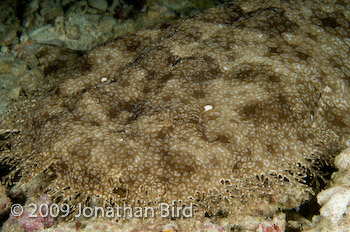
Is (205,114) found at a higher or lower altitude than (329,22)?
lower

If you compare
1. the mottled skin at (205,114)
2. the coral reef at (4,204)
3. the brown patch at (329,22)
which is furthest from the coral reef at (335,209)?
the coral reef at (4,204)

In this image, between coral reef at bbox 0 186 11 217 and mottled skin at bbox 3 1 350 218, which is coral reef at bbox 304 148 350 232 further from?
coral reef at bbox 0 186 11 217

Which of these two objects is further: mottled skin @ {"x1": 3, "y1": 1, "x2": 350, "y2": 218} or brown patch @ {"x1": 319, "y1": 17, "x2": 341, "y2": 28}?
brown patch @ {"x1": 319, "y1": 17, "x2": 341, "y2": 28}

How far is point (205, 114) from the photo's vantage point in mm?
3830

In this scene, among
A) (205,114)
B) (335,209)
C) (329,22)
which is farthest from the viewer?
(329,22)

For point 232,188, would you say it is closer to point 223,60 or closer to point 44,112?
point 223,60

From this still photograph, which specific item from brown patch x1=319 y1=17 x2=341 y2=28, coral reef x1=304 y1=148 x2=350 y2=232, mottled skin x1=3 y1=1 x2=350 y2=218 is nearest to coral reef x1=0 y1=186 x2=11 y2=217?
mottled skin x1=3 y1=1 x2=350 y2=218

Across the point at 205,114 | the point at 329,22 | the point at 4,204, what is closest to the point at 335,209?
the point at 205,114

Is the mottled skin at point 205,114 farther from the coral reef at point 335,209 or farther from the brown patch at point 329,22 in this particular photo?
the coral reef at point 335,209

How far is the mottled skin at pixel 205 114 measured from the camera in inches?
133

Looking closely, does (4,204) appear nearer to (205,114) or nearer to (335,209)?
(205,114)

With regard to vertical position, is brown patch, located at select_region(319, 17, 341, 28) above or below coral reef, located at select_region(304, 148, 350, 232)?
above

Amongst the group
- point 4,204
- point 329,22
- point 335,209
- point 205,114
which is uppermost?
point 329,22

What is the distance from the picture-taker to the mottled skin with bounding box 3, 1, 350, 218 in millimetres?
3373
